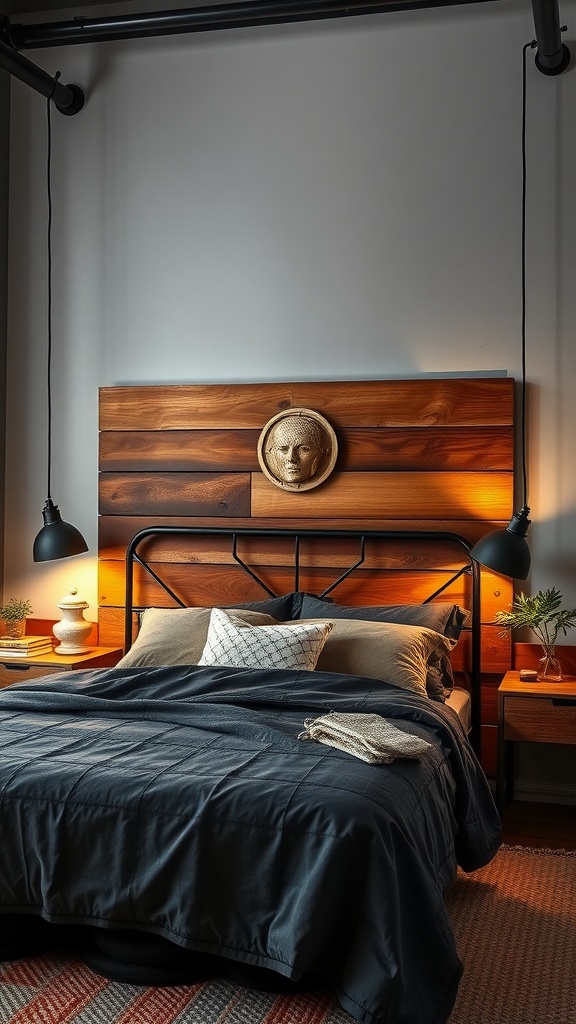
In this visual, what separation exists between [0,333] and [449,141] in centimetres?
220

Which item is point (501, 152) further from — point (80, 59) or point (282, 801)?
point (282, 801)

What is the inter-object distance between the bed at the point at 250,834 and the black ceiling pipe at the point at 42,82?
2677mm

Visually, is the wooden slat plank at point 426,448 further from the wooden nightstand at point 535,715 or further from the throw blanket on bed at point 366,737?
the throw blanket on bed at point 366,737

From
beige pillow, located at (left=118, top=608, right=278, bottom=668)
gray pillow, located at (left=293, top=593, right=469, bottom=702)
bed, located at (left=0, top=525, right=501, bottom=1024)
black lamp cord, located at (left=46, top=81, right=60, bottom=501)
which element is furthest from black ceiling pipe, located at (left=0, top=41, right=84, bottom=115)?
bed, located at (left=0, top=525, right=501, bottom=1024)

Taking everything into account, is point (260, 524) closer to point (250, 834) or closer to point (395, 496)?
point (395, 496)

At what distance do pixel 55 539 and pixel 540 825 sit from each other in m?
2.27

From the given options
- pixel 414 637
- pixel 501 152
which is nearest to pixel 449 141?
pixel 501 152

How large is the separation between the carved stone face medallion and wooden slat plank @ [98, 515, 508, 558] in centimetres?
16

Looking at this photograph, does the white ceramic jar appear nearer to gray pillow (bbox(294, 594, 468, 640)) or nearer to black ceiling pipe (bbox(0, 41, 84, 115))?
gray pillow (bbox(294, 594, 468, 640))

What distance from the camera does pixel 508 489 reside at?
Result: 4008 mm

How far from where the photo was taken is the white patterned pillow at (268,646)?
341 centimetres

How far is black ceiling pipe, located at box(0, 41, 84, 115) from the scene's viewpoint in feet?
13.6

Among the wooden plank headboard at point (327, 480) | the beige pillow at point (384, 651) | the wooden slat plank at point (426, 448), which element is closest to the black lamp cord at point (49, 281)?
the wooden plank headboard at point (327, 480)

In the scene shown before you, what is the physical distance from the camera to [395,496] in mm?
4129
